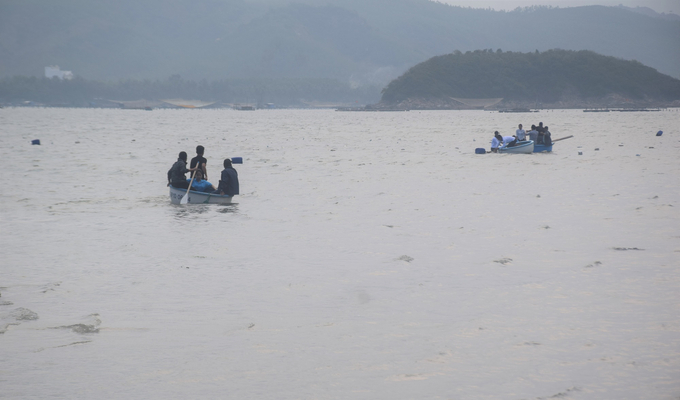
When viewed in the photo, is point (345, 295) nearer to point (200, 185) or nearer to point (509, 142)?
point (200, 185)

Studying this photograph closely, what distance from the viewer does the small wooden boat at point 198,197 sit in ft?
70.7

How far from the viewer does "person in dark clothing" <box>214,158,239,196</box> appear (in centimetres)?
2145

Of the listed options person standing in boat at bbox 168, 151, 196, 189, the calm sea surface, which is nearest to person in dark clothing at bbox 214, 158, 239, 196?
the calm sea surface

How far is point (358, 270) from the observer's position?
1320 centimetres

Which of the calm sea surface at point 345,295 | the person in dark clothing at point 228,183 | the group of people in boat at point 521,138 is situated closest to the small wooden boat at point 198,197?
the person in dark clothing at point 228,183

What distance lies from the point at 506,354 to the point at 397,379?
1.67 m

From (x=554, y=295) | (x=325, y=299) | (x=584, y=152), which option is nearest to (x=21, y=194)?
(x=325, y=299)

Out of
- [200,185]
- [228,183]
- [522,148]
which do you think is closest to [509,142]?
[522,148]

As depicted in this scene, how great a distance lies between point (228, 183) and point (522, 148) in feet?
78.9

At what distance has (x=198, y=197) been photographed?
21734 mm

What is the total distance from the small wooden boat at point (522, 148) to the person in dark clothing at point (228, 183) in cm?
2342

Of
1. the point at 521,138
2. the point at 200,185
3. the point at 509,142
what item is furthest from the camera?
the point at 521,138

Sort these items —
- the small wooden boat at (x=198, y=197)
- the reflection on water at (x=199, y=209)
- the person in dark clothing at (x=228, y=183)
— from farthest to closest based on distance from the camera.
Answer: the small wooden boat at (x=198, y=197) → the person in dark clothing at (x=228, y=183) → the reflection on water at (x=199, y=209)

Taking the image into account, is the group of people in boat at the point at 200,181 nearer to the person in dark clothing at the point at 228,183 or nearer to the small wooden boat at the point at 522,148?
the person in dark clothing at the point at 228,183
